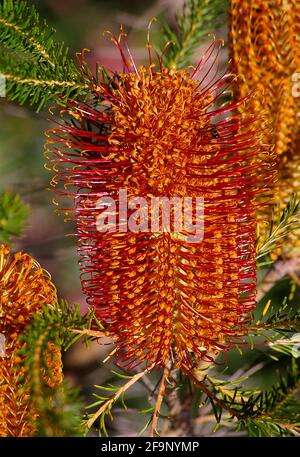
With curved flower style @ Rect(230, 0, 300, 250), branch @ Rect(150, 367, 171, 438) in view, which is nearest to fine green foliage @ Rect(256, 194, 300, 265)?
curved flower style @ Rect(230, 0, 300, 250)

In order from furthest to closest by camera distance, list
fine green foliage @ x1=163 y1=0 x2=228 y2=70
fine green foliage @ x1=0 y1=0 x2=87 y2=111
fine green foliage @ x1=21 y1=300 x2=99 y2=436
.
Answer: fine green foliage @ x1=163 y1=0 x2=228 y2=70 < fine green foliage @ x1=0 y1=0 x2=87 y2=111 < fine green foliage @ x1=21 y1=300 x2=99 y2=436

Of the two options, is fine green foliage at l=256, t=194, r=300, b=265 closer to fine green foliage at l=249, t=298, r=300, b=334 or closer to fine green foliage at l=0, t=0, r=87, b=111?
fine green foliage at l=249, t=298, r=300, b=334

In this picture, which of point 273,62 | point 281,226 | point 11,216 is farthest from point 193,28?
point 11,216

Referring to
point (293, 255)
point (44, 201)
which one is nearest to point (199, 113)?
point (293, 255)

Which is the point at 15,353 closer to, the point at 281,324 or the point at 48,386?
the point at 48,386

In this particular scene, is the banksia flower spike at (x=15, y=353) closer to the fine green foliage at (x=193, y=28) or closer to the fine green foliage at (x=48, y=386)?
the fine green foliage at (x=48, y=386)

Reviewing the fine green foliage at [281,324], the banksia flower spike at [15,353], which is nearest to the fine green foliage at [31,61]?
the banksia flower spike at [15,353]

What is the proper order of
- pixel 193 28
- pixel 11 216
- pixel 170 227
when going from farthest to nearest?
pixel 193 28, pixel 170 227, pixel 11 216
